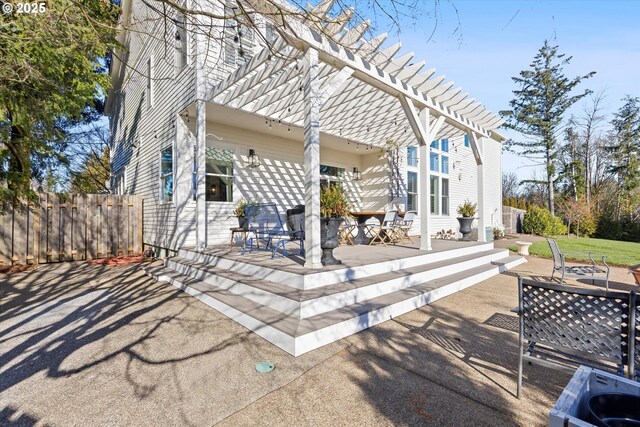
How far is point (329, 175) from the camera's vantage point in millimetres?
10125

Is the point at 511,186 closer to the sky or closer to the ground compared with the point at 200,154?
closer to the sky

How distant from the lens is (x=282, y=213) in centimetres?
869

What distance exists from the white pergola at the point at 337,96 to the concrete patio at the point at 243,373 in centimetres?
157

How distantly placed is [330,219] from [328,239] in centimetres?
36

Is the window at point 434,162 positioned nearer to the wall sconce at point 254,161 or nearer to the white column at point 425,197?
the white column at point 425,197

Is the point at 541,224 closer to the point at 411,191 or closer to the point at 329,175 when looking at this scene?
the point at 411,191

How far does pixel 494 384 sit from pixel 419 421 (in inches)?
33.9

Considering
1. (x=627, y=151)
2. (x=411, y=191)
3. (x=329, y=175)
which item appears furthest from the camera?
(x=627, y=151)

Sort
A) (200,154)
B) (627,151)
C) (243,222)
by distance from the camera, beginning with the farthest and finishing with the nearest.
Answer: (627,151) < (243,222) < (200,154)

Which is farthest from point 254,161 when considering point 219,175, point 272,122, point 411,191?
point 411,191

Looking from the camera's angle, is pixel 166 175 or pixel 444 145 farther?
pixel 444 145

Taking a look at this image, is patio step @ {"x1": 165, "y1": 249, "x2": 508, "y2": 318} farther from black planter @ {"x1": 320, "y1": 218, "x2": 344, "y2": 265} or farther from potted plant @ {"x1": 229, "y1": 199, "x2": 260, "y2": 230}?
potted plant @ {"x1": 229, "y1": 199, "x2": 260, "y2": 230}

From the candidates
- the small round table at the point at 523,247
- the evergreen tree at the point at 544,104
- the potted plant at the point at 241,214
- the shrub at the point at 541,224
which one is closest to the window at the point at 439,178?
the small round table at the point at 523,247

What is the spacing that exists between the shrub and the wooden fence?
60.7 ft
